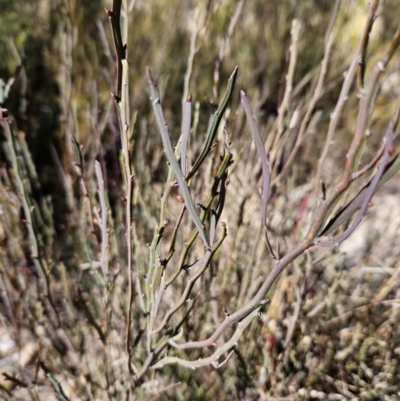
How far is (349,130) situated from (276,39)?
101cm

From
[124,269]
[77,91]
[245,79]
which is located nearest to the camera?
[124,269]

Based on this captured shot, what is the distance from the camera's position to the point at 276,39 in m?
3.58

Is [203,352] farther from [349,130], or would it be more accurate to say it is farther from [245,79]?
[349,130]

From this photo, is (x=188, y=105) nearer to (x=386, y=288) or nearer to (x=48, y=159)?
(x=386, y=288)

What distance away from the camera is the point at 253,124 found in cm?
61

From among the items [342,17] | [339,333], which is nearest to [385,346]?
[339,333]

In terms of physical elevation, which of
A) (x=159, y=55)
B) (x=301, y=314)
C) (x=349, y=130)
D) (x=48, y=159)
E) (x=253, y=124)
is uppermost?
(x=159, y=55)

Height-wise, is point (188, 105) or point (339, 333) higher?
point (188, 105)

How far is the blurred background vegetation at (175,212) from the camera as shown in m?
1.42

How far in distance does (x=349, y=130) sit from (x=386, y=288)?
219cm

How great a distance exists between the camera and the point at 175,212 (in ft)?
6.90

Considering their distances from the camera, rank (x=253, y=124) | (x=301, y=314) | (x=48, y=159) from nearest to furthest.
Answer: (x=253, y=124), (x=301, y=314), (x=48, y=159)

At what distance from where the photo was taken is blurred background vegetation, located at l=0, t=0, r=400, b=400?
1423mm

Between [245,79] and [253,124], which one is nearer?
[253,124]
